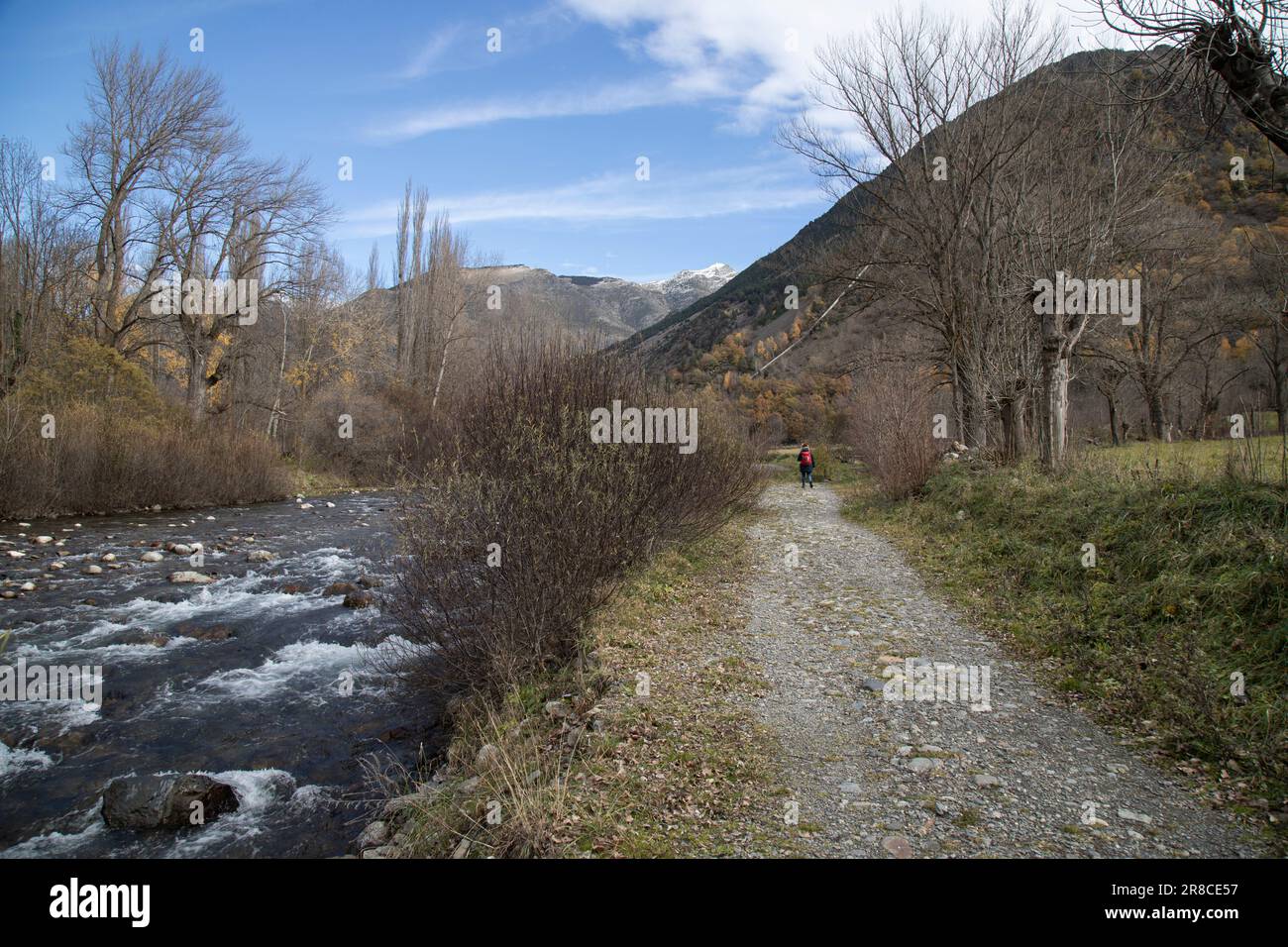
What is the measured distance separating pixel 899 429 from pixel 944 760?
13.6 metres

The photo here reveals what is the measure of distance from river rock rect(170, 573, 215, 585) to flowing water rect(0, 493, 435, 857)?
198mm

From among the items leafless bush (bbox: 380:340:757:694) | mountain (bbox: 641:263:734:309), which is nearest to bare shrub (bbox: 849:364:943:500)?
leafless bush (bbox: 380:340:757:694)

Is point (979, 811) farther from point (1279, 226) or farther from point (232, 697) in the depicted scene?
point (1279, 226)

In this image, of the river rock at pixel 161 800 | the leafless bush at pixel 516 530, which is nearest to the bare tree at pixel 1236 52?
the leafless bush at pixel 516 530

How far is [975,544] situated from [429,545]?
25.5 ft

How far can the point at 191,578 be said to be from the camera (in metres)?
11.2

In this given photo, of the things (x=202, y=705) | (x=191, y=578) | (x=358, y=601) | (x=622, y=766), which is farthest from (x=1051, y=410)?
(x=191, y=578)

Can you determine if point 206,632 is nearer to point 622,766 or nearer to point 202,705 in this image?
point 202,705

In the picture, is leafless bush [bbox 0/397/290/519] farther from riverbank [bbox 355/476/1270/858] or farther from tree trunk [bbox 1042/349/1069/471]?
tree trunk [bbox 1042/349/1069/471]

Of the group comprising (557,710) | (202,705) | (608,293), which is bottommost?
(202,705)

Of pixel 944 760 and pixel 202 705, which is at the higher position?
pixel 944 760

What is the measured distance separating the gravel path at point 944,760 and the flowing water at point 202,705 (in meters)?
3.43
